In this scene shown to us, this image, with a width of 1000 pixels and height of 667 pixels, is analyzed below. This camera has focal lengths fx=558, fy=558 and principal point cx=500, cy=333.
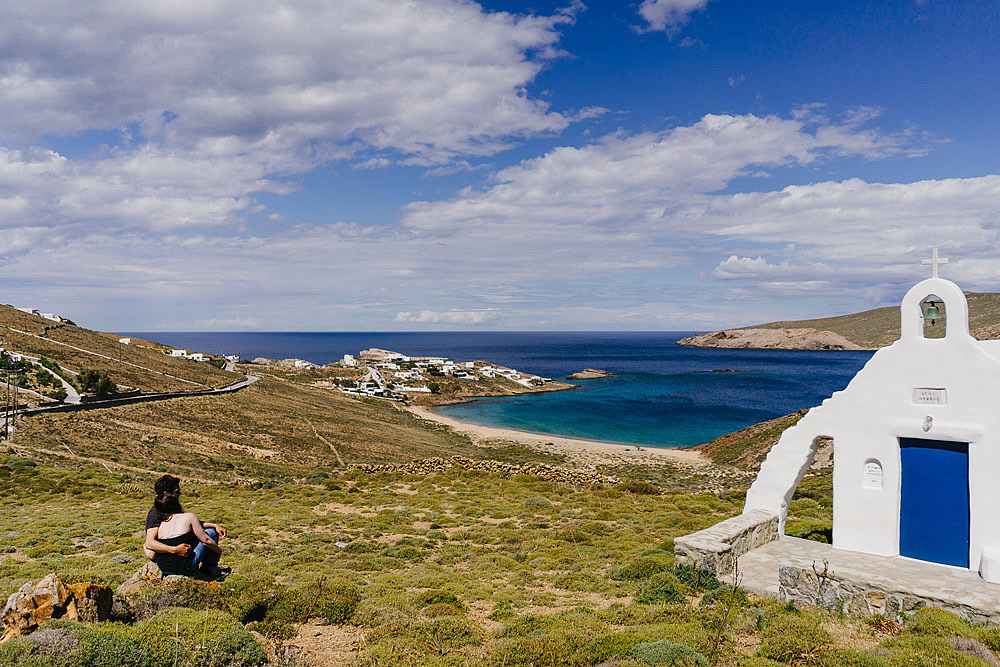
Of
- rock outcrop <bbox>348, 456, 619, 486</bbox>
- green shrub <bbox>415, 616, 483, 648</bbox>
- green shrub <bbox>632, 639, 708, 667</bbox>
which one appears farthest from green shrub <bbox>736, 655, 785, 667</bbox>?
rock outcrop <bbox>348, 456, 619, 486</bbox>

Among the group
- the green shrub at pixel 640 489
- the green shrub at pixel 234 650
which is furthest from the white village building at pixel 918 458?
the green shrub at pixel 640 489

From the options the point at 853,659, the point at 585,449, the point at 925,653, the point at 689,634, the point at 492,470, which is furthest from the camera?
the point at 585,449

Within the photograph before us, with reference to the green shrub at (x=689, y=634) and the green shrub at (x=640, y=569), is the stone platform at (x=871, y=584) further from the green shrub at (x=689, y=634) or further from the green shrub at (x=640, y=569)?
the green shrub at (x=689, y=634)

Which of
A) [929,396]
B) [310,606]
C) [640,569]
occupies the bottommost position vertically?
[640,569]

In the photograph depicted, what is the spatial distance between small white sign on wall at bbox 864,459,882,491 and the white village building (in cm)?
2

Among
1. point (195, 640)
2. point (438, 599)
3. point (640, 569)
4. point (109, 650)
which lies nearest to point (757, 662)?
point (640, 569)

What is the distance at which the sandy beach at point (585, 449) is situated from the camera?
43156 mm

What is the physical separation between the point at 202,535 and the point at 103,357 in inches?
2395

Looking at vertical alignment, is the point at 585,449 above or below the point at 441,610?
below

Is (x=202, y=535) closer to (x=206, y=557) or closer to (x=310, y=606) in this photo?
(x=206, y=557)

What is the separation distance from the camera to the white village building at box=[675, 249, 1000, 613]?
9.12 m

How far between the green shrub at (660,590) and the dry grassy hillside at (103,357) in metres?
A: 50.8

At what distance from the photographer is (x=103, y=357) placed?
56.1 metres

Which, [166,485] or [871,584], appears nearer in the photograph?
[166,485]
